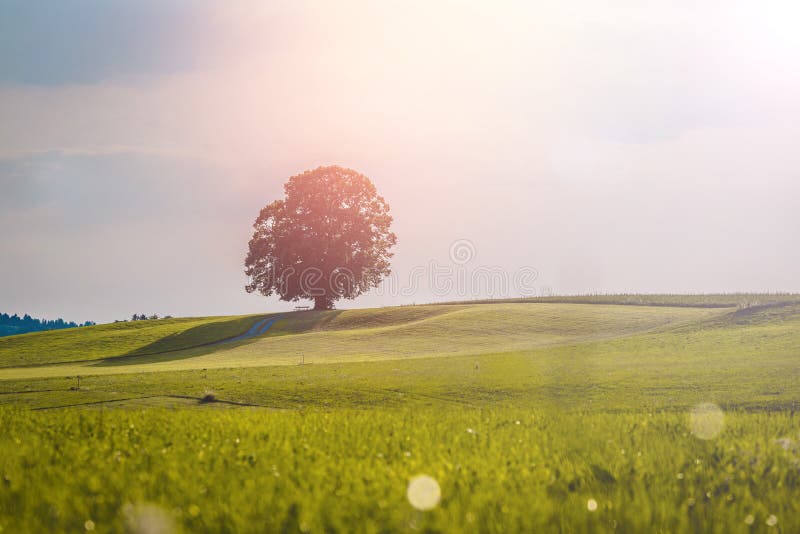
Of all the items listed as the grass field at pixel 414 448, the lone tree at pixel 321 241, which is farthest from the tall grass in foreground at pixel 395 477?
the lone tree at pixel 321 241

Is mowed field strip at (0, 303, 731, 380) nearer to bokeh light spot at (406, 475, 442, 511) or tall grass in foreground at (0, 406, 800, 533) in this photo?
tall grass in foreground at (0, 406, 800, 533)

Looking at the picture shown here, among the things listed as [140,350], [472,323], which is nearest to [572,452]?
[472,323]

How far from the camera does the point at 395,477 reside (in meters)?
7.47

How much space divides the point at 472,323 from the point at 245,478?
46230mm

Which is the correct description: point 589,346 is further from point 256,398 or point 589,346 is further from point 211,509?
point 211,509

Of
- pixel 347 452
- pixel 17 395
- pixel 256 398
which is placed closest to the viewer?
pixel 347 452

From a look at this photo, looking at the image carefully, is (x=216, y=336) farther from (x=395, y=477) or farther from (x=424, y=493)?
(x=424, y=493)

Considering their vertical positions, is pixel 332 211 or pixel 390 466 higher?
pixel 332 211

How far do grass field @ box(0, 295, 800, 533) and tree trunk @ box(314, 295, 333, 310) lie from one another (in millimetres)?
44511

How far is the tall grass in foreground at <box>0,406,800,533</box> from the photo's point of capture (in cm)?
620

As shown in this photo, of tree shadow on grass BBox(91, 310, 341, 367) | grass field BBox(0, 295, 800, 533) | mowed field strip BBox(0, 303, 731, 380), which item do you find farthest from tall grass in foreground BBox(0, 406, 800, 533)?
tree shadow on grass BBox(91, 310, 341, 367)

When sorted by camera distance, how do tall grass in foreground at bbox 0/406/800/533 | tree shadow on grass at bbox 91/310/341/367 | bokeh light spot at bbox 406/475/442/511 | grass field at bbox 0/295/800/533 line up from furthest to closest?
1. tree shadow on grass at bbox 91/310/341/367
2. bokeh light spot at bbox 406/475/442/511
3. grass field at bbox 0/295/800/533
4. tall grass in foreground at bbox 0/406/800/533

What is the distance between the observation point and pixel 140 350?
177ft

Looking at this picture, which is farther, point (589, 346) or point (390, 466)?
point (589, 346)
